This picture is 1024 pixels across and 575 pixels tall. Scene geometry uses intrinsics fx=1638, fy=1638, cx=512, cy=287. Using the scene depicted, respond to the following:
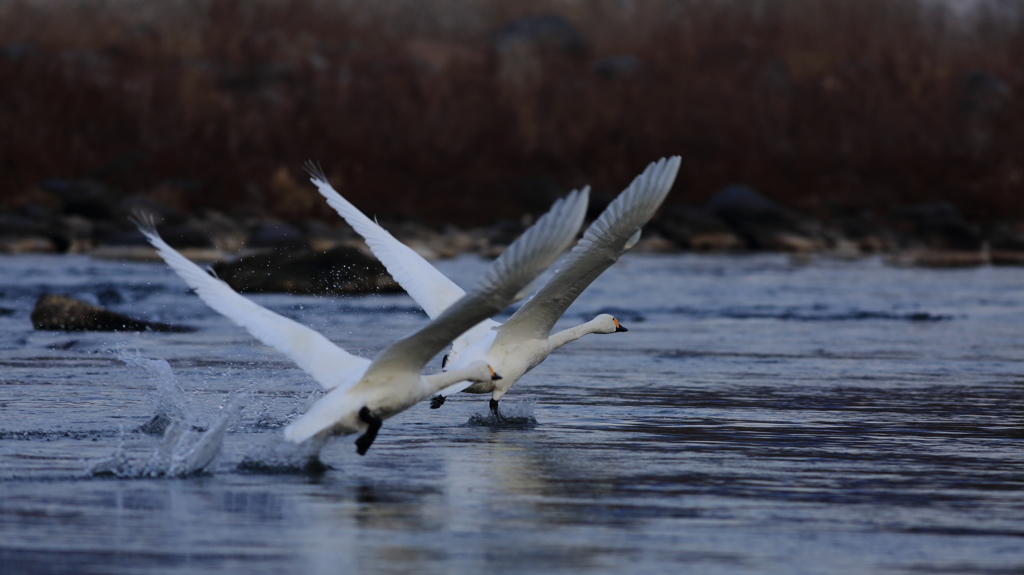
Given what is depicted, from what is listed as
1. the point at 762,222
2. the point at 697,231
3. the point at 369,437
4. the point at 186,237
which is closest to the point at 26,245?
the point at 186,237

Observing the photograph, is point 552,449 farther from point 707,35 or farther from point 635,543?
point 707,35

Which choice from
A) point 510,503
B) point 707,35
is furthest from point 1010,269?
point 707,35

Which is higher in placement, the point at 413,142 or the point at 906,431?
the point at 413,142

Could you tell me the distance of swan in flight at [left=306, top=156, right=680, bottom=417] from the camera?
1168cm

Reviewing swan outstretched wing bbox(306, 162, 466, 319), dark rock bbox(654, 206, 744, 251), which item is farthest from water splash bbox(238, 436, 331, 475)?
dark rock bbox(654, 206, 744, 251)

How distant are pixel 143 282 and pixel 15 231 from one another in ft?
47.0

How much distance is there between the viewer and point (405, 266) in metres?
14.0

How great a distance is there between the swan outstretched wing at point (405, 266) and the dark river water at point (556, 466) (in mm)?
1114

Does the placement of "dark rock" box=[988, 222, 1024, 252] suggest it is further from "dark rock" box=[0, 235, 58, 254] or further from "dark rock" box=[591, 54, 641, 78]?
"dark rock" box=[0, 235, 58, 254]

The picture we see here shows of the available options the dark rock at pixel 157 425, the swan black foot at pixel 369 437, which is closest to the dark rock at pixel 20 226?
the dark rock at pixel 157 425

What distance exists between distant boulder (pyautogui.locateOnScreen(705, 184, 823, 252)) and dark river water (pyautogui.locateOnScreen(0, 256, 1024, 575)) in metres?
31.5

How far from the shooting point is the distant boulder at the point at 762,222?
5109 centimetres

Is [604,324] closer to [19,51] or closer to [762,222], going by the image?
[762,222]

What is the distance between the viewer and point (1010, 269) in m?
39.7
